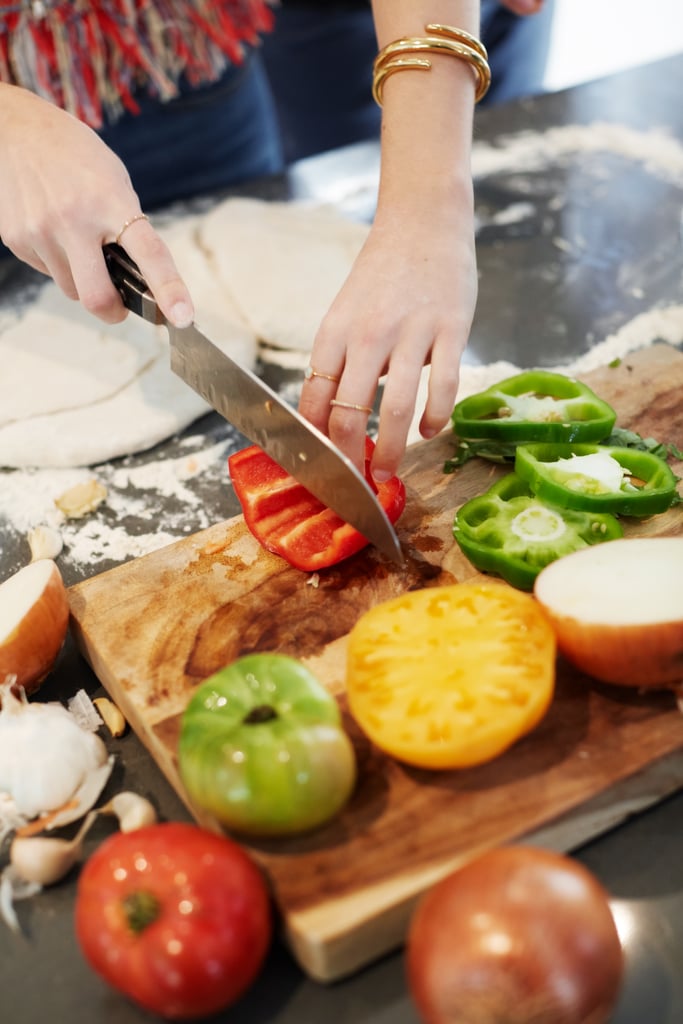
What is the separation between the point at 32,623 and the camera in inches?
57.3

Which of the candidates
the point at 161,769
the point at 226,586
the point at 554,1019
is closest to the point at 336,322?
the point at 226,586

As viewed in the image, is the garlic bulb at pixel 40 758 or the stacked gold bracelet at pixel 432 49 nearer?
the garlic bulb at pixel 40 758

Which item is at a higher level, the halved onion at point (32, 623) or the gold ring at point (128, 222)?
the gold ring at point (128, 222)

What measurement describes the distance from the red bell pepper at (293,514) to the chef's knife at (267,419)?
0.18 feet

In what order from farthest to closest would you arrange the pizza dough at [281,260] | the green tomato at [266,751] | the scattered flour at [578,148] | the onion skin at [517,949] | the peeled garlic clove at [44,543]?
the scattered flour at [578,148]
the pizza dough at [281,260]
the peeled garlic clove at [44,543]
the green tomato at [266,751]
the onion skin at [517,949]

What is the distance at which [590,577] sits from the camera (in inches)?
53.9

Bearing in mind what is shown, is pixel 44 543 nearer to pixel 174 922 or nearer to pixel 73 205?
pixel 73 205

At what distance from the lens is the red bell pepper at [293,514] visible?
5.22 ft

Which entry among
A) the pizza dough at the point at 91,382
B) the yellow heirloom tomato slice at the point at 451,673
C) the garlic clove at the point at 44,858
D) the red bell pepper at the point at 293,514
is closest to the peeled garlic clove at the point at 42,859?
the garlic clove at the point at 44,858

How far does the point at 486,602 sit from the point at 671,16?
6.89 meters

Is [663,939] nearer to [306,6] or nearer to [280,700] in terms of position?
[280,700]

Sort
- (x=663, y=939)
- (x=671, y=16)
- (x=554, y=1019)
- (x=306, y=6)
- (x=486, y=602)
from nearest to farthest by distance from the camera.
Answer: (x=554, y=1019) < (x=663, y=939) < (x=486, y=602) < (x=306, y=6) < (x=671, y=16)

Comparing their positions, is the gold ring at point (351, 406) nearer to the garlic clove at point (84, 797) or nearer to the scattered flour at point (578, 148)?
the garlic clove at point (84, 797)

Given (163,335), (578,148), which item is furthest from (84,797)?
(578,148)
